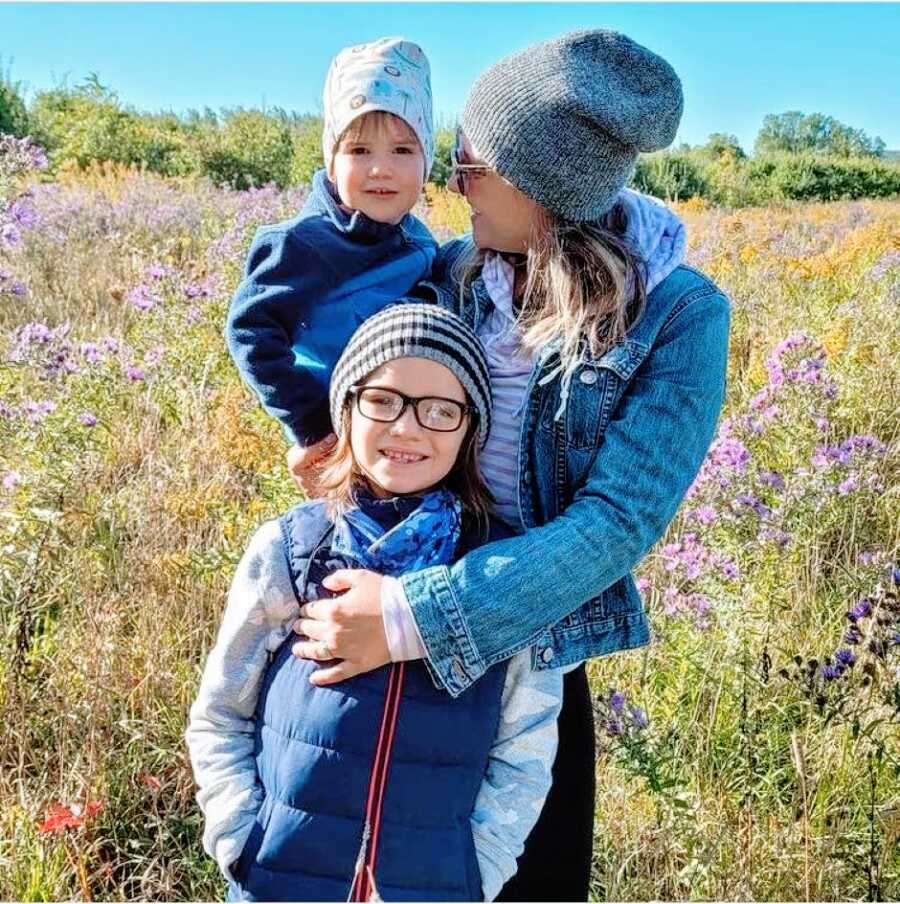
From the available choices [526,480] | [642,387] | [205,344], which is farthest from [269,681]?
[205,344]

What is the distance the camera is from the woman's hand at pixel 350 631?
134 cm

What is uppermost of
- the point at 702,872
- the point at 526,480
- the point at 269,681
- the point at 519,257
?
the point at 519,257

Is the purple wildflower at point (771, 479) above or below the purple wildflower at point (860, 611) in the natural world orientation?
above

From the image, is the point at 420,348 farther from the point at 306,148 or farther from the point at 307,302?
the point at 306,148

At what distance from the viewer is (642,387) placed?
1.42 meters

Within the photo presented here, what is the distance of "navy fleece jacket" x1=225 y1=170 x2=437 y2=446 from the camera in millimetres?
1658

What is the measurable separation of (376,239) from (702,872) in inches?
54.1

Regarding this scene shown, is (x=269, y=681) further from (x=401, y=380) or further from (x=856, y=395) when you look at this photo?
(x=856, y=395)

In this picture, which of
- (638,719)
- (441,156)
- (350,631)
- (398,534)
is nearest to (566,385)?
(398,534)

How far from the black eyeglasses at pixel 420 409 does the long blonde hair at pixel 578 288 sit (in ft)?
0.53

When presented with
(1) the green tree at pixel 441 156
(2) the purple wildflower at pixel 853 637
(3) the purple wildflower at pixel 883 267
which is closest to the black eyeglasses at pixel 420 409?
(2) the purple wildflower at pixel 853 637

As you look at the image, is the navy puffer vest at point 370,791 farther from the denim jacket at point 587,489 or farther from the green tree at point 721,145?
the green tree at point 721,145

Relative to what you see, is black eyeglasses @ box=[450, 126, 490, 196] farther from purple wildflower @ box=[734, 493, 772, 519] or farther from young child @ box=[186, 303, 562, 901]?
purple wildflower @ box=[734, 493, 772, 519]

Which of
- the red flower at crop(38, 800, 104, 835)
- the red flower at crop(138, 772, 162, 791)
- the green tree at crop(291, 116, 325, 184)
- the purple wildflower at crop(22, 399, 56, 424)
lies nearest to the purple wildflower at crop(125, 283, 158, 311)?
the purple wildflower at crop(22, 399, 56, 424)
